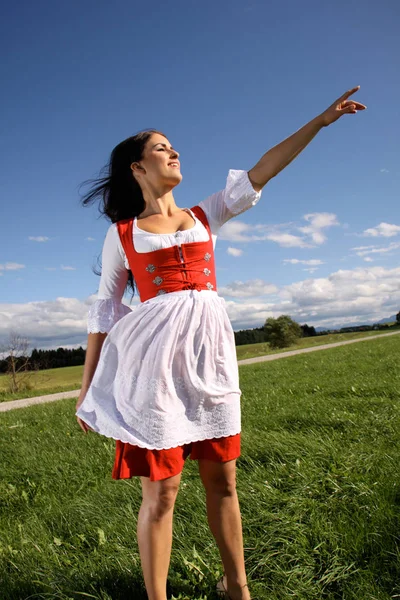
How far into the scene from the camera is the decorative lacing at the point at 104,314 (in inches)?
98.3

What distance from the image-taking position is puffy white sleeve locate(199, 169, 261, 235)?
2543mm

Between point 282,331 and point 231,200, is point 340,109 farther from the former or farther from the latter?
point 282,331

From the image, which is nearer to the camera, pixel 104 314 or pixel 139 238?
pixel 139 238

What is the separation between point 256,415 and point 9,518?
3.15 meters

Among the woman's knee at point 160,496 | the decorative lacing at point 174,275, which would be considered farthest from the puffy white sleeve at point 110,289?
the woman's knee at point 160,496

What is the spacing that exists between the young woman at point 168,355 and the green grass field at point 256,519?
0.33m

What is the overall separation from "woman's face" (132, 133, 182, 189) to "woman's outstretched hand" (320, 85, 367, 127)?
0.78 metres

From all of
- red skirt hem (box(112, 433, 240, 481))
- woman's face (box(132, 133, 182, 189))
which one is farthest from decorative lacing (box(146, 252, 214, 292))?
red skirt hem (box(112, 433, 240, 481))

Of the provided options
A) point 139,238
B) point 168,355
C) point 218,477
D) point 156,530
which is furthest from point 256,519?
point 139,238

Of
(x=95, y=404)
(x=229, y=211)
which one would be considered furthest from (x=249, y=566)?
(x=229, y=211)

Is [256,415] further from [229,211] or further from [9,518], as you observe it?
[229,211]

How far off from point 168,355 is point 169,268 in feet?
1.44

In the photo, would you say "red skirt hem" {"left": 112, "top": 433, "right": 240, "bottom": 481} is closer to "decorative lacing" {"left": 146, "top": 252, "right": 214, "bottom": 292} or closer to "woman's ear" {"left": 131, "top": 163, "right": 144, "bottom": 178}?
"decorative lacing" {"left": 146, "top": 252, "right": 214, "bottom": 292}

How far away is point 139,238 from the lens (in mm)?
2406
